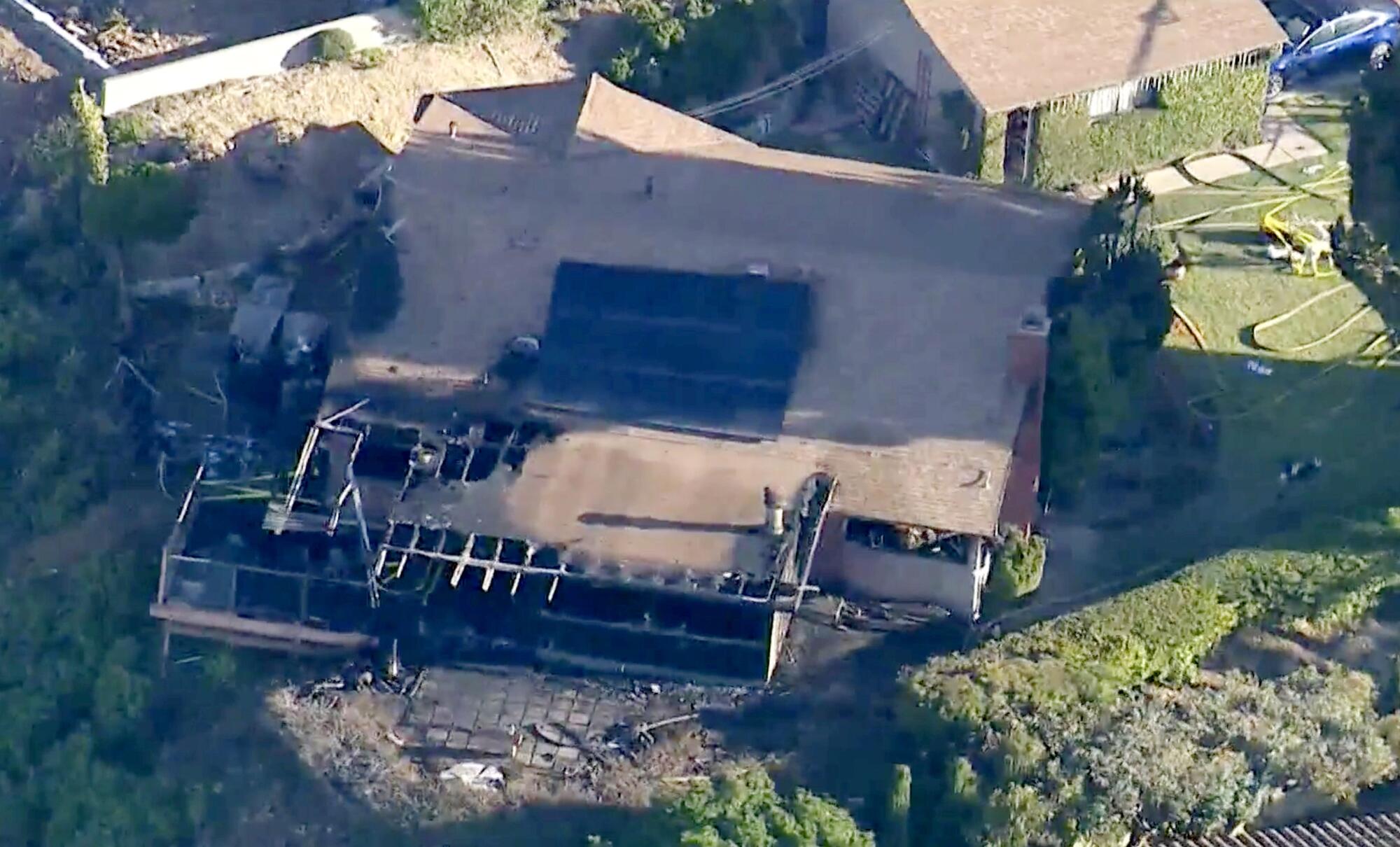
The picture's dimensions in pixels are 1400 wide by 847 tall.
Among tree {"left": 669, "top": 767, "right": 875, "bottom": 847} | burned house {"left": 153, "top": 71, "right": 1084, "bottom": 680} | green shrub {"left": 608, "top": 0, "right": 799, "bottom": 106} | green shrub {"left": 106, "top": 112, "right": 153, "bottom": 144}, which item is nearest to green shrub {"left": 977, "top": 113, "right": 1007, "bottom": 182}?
burned house {"left": 153, "top": 71, "right": 1084, "bottom": 680}

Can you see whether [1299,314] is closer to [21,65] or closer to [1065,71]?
[1065,71]

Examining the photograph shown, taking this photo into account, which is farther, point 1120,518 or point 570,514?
point 1120,518

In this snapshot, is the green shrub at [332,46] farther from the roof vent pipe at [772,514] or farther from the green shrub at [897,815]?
the green shrub at [897,815]

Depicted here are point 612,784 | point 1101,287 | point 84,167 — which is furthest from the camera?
point 84,167

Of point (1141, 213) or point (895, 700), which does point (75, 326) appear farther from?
point (1141, 213)

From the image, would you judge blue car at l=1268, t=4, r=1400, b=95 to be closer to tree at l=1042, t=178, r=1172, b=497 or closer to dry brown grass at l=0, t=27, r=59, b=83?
tree at l=1042, t=178, r=1172, b=497

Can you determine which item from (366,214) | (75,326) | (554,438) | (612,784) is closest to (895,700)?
(612,784)
